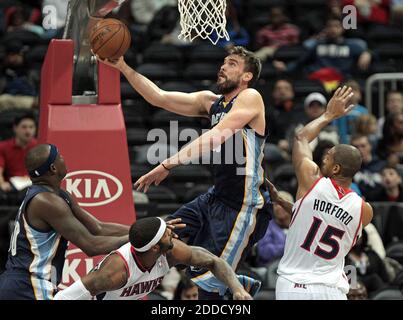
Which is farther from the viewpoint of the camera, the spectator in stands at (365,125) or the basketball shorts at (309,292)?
the spectator in stands at (365,125)

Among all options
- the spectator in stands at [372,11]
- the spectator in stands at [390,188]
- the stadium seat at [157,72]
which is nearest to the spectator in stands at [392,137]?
the spectator in stands at [390,188]

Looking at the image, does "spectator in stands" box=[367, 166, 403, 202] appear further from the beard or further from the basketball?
the basketball

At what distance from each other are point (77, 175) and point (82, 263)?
0.70m

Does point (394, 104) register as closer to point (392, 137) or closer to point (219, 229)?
point (392, 137)

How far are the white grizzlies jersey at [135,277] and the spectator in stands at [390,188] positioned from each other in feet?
15.7

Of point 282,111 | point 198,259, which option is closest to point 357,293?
point 198,259

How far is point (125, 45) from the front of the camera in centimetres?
859

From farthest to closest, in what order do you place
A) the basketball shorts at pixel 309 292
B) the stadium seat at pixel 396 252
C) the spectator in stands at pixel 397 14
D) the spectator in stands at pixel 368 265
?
the spectator in stands at pixel 397 14 < the stadium seat at pixel 396 252 < the spectator in stands at pixel 368 265 < the basketball shorts at pixel 309 292

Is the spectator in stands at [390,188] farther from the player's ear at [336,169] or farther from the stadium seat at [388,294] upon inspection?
the player's ear at [336,169]

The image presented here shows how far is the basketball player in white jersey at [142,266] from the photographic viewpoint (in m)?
7.23

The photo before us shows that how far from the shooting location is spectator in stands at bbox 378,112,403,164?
502 inches

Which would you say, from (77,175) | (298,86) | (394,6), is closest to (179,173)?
(298,86)
